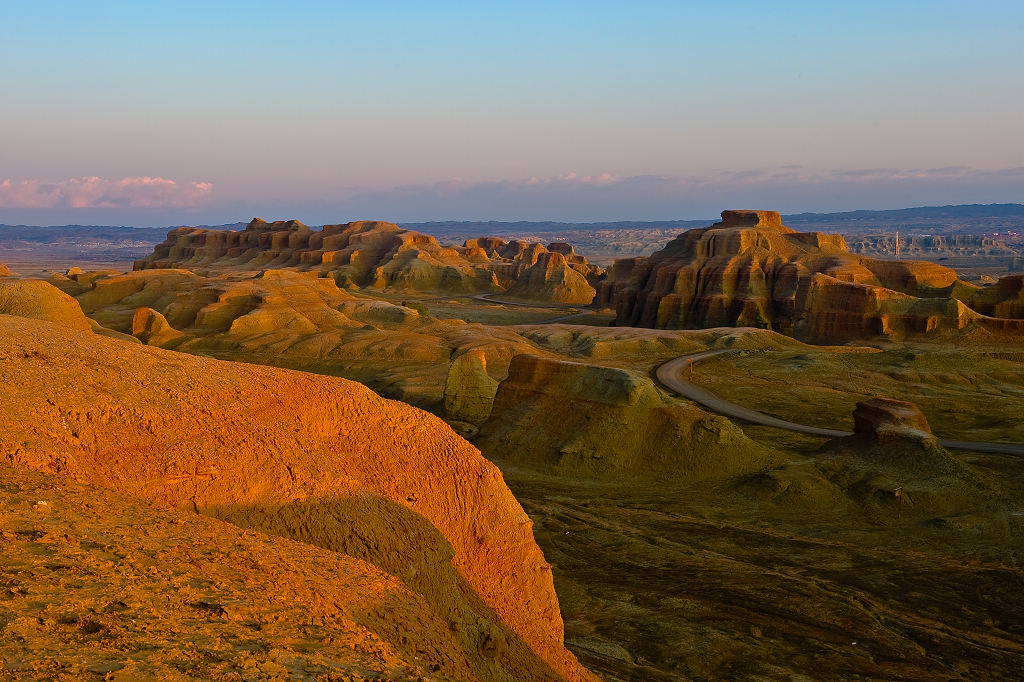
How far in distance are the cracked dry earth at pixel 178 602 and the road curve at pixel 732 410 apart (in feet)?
118

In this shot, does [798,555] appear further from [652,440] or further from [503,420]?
[503,420]

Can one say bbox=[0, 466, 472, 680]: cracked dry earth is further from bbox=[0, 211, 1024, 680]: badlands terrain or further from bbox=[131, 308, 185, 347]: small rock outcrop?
bbox=[131, 308, 185, 347]: small rock outcrop

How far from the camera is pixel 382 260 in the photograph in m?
154

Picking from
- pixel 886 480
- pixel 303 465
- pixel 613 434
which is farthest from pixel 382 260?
pixel 303 465

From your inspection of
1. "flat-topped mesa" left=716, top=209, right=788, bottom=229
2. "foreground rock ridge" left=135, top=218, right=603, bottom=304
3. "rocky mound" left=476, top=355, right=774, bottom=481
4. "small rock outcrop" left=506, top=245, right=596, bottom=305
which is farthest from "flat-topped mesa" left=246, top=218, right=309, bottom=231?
"rocky mound" left=476, top=355, right=774, bottom=481

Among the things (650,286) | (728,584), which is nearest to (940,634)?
(728,584)

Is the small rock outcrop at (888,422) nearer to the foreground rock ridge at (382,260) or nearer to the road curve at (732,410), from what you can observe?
the road curve at (732,410)

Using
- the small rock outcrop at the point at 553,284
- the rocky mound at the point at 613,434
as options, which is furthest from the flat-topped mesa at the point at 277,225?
the rocky mound at the point at 613,434

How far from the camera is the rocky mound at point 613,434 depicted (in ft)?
100

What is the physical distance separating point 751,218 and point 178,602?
105 metres

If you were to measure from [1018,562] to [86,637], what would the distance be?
24.4 meters

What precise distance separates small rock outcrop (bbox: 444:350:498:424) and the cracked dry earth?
30023 mm

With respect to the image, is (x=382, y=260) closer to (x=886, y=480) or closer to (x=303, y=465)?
(x=886, y=480)

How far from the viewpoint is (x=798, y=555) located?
22453 mm
